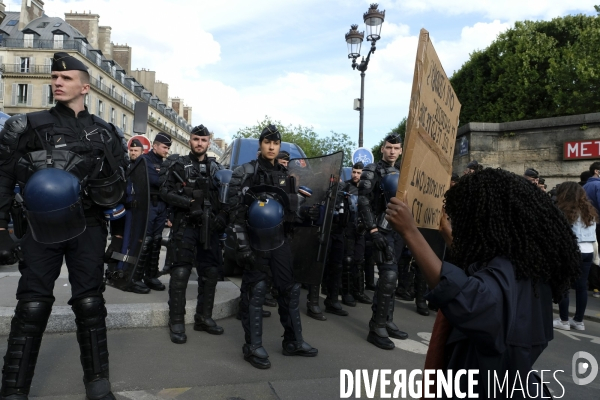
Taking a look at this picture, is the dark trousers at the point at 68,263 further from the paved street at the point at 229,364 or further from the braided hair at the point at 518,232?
the braided hair at the point at 518,232

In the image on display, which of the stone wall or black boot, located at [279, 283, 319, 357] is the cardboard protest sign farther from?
the stone wall

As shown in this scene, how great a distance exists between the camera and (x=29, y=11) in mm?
58906

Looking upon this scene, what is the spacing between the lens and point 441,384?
1782mm

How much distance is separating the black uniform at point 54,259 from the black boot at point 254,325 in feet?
3.74

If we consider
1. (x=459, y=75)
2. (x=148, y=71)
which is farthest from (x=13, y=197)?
(x=148, y=71)

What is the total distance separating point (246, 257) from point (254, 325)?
52cm

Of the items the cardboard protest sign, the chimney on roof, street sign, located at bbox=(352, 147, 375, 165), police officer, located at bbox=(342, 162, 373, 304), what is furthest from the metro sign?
the chimney on roof

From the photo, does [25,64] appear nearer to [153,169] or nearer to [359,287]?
[153,169]

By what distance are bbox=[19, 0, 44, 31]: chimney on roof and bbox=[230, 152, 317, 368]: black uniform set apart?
206ft

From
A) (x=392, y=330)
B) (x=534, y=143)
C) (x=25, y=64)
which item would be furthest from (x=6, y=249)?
(x=25, y=64)

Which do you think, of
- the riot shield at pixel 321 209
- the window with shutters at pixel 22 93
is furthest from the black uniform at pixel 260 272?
the window with shutters at pixel 22 93

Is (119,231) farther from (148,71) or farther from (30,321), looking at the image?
(148,71)

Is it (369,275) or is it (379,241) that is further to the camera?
(369,275)

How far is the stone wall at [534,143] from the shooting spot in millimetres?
12093
